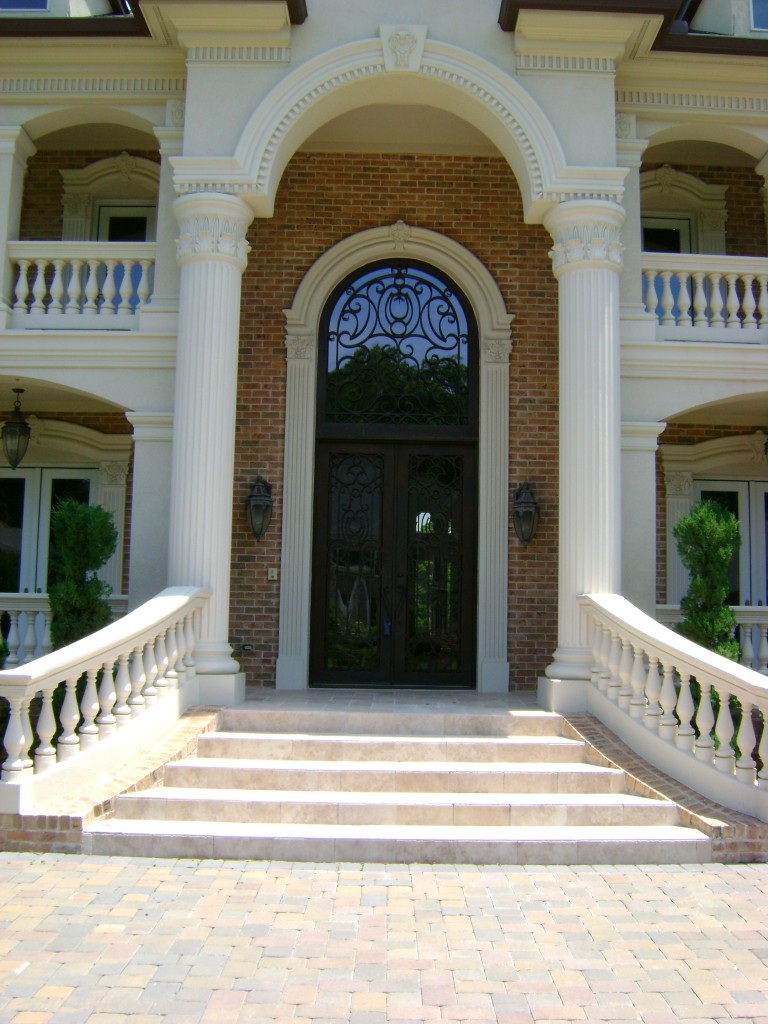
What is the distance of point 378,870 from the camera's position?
17.5 feet

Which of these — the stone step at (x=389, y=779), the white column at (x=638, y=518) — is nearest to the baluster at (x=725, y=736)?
the stone step at (x=389, y=779)

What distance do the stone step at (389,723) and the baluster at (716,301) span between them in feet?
14.7

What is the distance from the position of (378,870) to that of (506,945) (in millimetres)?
1249

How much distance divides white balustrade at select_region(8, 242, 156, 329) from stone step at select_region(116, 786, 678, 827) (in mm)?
5076

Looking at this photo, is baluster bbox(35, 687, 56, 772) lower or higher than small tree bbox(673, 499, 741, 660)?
lower

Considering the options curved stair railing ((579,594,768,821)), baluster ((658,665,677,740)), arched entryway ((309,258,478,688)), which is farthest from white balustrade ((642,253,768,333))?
baluster ((658,665,677,740))

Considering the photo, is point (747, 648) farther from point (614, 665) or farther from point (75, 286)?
point (75, 286)

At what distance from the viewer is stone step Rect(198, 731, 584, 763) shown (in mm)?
6678

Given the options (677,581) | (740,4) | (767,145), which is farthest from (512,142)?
(677,581)

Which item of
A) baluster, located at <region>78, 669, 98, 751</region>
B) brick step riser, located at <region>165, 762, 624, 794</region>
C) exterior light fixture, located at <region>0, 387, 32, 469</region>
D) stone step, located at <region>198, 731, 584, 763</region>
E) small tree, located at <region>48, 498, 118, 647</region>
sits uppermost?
exterior light fixture, located at <region>0, 387, 32, 469</region>

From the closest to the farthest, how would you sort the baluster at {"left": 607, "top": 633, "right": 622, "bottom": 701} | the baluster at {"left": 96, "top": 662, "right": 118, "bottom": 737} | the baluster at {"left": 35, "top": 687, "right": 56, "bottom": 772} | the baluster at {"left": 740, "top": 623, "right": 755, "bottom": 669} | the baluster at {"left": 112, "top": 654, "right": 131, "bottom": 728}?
the baluster at {"left": 35, "top": 687, "right": 56, "bottom": 772} < the baluster at {"left": 96, "top": 662, "right": 118, "bottom": 737} < the baluster at {"left": 112, "top": 654, "right": 131, "bottom": 728} < the baluster at {"left": 607, "top": 633, "right": 622, "bottom": 701} < the baluster at {"left": 740, "top": 623, "right": 755, "bottom": 669}

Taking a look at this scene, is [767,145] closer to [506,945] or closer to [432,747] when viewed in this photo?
[432,747]

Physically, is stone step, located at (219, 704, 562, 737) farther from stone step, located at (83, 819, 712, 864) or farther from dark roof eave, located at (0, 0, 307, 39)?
dark roof eave, located at (0, 0, 307, 39)

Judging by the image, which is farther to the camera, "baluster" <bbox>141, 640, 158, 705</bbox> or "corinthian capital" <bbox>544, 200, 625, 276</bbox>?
"corinthian capital" <bbox>544, 200, 625, 276</bbox>
